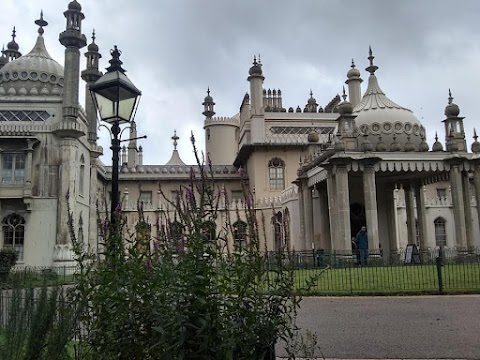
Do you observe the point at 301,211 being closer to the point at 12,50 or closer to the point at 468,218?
the point at 468,218

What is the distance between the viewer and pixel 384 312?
9641 millimetres

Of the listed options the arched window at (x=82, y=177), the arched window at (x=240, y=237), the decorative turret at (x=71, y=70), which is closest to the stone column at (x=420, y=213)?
the decorative turret at (x=71, y=70)

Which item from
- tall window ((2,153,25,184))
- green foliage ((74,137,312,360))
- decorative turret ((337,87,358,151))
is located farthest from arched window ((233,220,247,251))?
tall window ((2,153,25,184))

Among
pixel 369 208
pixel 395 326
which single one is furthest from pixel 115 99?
pixel 369 208

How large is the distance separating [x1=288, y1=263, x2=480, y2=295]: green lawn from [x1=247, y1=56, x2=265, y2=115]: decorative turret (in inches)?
903

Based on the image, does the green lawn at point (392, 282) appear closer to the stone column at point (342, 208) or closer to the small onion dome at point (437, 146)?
the stone column at point (342, 208)

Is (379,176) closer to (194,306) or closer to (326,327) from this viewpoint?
(326,327)

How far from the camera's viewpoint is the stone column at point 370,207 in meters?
21.1

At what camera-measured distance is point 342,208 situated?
21250 mm

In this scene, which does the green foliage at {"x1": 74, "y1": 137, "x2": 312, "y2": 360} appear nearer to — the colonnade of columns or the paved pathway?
the paved pathway

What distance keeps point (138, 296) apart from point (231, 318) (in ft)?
3.22

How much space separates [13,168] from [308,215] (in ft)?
51.8

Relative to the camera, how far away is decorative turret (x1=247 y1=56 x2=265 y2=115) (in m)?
37.7

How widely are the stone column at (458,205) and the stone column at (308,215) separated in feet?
23.3
